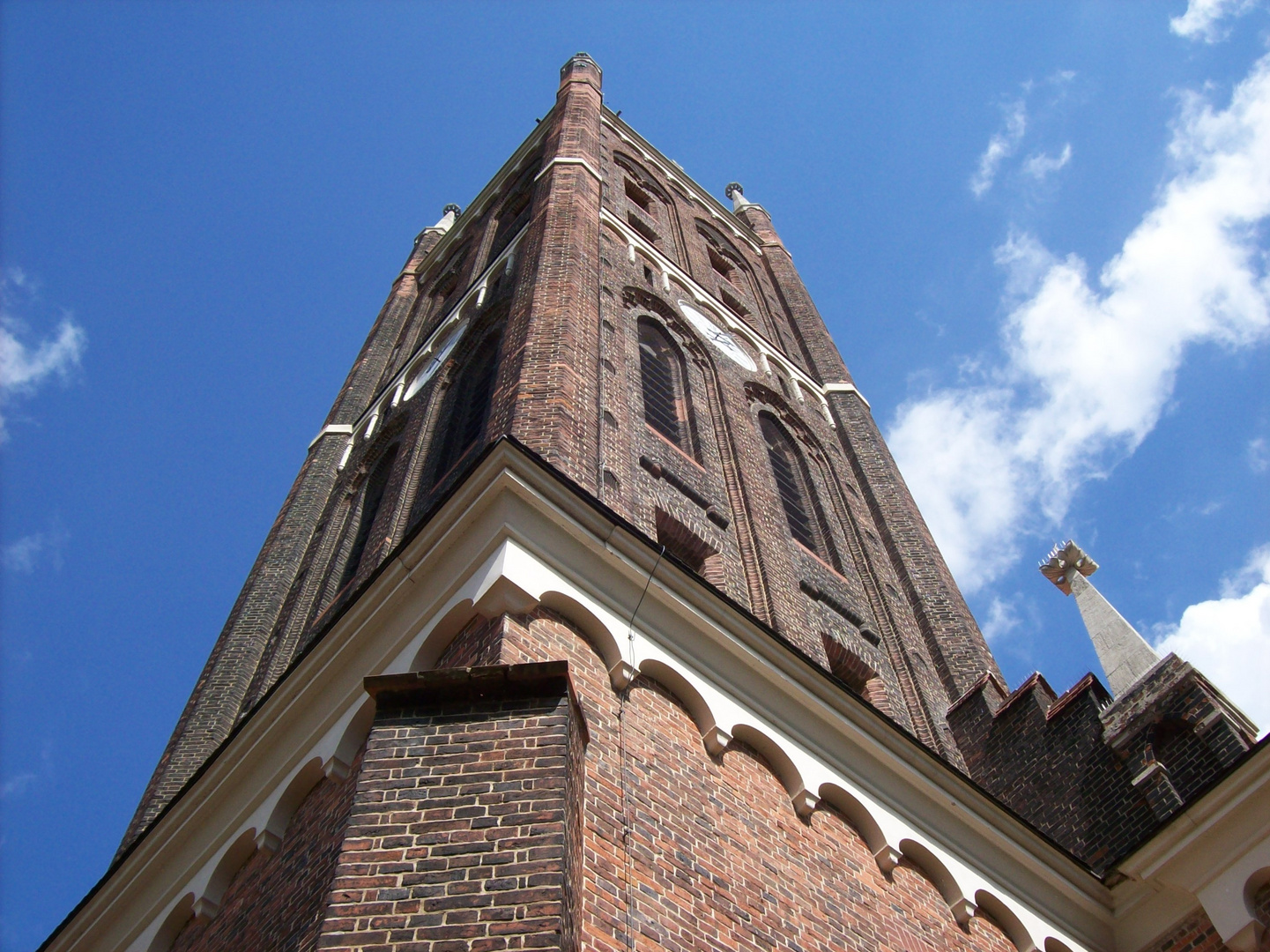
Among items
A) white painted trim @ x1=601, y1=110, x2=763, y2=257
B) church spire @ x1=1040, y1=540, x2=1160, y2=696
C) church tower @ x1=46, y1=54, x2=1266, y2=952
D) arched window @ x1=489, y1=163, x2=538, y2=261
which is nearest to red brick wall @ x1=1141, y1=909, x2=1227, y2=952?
church tower @ x1=46, y1=54, x2=1266, y2=952

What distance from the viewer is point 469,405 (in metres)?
18.1

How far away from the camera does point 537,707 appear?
23.2 ft

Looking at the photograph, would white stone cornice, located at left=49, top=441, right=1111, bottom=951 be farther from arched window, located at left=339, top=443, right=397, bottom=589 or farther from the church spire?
arched window, located at left=339, top=443, right=397, bottom=589

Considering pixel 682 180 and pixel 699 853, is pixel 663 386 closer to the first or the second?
pixel 699 853

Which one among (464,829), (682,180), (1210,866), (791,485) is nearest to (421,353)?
(791,485)

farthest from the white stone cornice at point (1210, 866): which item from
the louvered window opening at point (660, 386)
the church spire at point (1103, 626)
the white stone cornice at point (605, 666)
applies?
the louvered window opening at point (660, 386)

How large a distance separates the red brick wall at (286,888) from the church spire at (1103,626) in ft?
29.0

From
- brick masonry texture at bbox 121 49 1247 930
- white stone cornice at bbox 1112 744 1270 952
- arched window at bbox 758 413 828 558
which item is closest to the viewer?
brick masonry texture at bbox 121 49 1247 930

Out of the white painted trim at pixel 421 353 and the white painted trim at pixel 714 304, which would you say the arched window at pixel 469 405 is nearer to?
the white painted trim at pixel 421 353

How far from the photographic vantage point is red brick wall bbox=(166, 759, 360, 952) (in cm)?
747

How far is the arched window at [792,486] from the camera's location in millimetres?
17406

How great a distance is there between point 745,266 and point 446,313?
30.2 ft

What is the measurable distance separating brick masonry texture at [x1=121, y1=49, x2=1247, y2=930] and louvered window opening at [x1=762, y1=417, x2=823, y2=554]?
20cm

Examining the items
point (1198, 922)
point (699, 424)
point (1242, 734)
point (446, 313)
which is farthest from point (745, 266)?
point (1198, 922)
